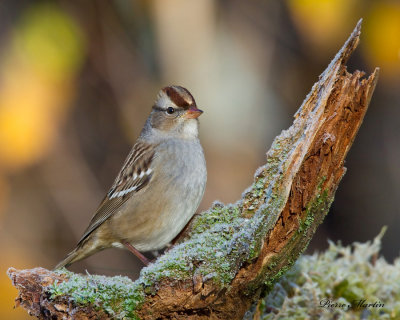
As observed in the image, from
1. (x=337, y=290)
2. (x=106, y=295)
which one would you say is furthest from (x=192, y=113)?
(x=106, y=295)

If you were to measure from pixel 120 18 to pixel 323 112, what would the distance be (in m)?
5.44

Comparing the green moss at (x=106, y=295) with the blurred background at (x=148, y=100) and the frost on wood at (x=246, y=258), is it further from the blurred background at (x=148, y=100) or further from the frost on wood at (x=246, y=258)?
the blurred background at (x=148, y=100)

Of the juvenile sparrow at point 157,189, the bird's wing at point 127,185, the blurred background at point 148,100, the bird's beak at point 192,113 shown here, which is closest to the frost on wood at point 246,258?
the juvenile sparrow at point 157,189

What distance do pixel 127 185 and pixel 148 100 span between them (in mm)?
3527

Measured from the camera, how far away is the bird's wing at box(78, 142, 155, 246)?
4.09m

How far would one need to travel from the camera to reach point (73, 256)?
13.1 ft

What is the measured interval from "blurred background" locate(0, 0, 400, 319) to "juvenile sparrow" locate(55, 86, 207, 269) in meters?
2.83

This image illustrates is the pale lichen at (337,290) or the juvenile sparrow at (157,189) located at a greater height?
the juvenile sparrow at (157,189)

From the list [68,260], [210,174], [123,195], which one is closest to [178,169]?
[123,195]

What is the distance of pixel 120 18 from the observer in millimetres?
7777

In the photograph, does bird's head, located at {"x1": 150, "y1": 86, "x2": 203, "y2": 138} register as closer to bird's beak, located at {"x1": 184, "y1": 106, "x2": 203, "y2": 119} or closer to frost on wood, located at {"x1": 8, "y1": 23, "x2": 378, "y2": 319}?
bird's beak, located at {"x1": 184, "y1": 106, "x2": 203, "y2": 119}

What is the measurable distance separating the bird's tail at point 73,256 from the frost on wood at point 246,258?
1048 mm

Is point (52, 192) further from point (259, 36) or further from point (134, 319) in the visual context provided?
point (134, 319)

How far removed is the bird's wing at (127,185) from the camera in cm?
409
